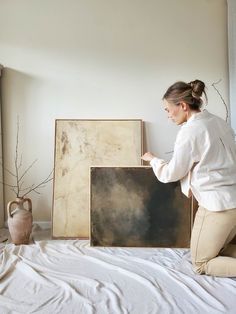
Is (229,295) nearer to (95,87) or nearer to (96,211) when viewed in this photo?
(96,211)

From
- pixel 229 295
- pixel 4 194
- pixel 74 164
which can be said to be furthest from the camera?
pixel 4 194

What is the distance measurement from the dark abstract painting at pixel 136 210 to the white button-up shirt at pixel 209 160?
0.52 metres

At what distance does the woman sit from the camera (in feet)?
6.12

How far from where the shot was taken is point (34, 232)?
281 cm

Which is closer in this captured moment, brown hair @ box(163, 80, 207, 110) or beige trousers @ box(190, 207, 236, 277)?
beige trousers @ box(190, 207, 236, 277)

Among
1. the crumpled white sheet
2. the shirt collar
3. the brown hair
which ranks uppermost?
the brown hair

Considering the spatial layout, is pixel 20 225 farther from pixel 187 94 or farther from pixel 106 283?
pixel 187 94

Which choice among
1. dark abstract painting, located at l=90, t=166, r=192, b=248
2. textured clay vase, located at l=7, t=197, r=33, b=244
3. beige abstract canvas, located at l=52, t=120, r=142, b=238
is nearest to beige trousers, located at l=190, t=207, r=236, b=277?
dark abstract painting, located at l=90, t=166, r=192, b=248

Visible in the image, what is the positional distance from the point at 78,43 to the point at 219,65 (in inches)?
48.2

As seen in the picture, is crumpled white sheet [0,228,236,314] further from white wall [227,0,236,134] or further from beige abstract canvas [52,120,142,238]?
white wall [227,0,236,134]

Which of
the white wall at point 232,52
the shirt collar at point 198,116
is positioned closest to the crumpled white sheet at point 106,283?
the shirt collar at point 198,116

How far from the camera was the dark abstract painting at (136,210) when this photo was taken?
244 centimetres

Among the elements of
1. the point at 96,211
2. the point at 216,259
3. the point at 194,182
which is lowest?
the point at 216,259

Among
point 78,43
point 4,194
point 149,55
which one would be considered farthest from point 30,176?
point 149,55
